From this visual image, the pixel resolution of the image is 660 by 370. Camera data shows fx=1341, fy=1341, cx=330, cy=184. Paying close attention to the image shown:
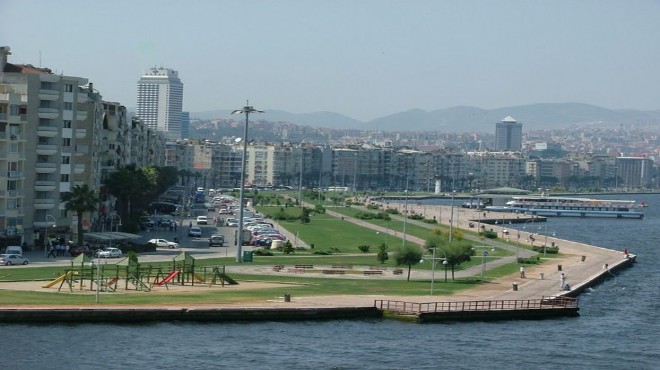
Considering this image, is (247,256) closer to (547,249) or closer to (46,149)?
(46,149)

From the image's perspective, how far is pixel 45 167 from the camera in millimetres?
91875

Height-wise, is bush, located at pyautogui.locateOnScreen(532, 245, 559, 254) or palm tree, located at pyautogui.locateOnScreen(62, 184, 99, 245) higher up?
palm tree, located at pyautogui.locateOnScreen(62, 184, 99, 245)

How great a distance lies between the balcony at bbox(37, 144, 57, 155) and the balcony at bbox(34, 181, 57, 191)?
1995mm

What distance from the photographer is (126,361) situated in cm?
4953

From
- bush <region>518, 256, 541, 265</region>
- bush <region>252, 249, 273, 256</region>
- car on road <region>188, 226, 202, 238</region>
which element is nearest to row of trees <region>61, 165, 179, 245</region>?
car on road <region>188, 226, 202, 238</region>

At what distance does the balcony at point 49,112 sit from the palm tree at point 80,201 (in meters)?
5.39

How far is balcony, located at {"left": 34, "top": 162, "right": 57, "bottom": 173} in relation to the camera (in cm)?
9138

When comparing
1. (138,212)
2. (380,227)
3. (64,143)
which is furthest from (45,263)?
(380,227)

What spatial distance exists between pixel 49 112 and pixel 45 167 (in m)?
3.79

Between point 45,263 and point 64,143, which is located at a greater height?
point 64,143

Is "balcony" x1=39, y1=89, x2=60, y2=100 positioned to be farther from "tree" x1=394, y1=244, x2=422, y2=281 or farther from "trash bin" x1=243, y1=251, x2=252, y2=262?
"tree" x1=394, y1=244, x2=422, y2=281

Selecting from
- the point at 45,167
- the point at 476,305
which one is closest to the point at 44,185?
the point at 45,167

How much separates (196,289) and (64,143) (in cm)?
2972

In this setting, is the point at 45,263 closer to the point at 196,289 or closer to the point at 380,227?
the point at 196,289
